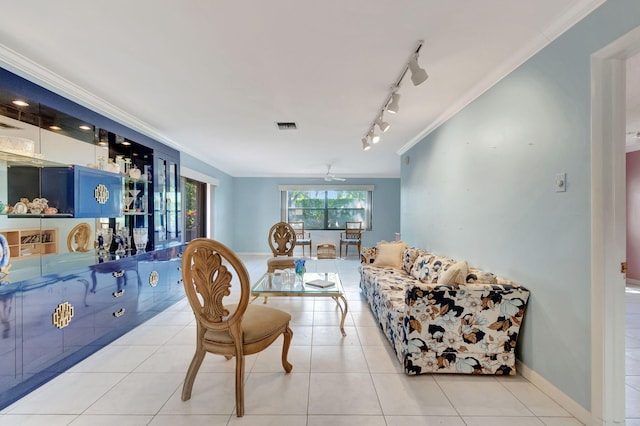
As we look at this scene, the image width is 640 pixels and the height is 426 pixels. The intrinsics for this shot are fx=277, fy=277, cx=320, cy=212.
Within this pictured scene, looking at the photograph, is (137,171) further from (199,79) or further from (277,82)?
(277,82)

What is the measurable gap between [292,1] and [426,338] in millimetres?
2313

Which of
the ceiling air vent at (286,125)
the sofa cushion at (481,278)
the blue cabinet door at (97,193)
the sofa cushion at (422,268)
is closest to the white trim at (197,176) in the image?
the blue cabinet door at (97,193)

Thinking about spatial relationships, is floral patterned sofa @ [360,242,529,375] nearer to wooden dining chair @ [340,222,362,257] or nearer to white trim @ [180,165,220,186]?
white trim @ [180,165,220,186]

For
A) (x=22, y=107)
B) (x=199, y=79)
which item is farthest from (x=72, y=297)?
(x=199, y=79)

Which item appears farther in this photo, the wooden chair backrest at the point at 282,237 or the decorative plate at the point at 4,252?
the wooden chair backrest at the point at 282,237

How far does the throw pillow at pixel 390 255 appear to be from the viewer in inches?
157

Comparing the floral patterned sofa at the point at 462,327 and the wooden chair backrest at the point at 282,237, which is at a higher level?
the wooden chair backrest at the point at 282,237

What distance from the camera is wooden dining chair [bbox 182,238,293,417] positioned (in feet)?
5.27

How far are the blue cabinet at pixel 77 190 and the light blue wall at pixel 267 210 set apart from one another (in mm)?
5241

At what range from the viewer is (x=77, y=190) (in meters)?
2.37

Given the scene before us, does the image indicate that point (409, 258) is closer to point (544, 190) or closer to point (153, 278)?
point (544, 190)

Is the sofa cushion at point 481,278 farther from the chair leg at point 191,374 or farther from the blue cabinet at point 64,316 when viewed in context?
the blue cabinet at point 64,316

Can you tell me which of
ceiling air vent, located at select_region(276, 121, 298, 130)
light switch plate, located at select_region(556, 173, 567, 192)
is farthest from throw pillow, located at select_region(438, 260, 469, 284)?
ceiling air vent, located at select_region(276, 121, 298, 130)

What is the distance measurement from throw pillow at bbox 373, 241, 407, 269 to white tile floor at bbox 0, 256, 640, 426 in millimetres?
1556
